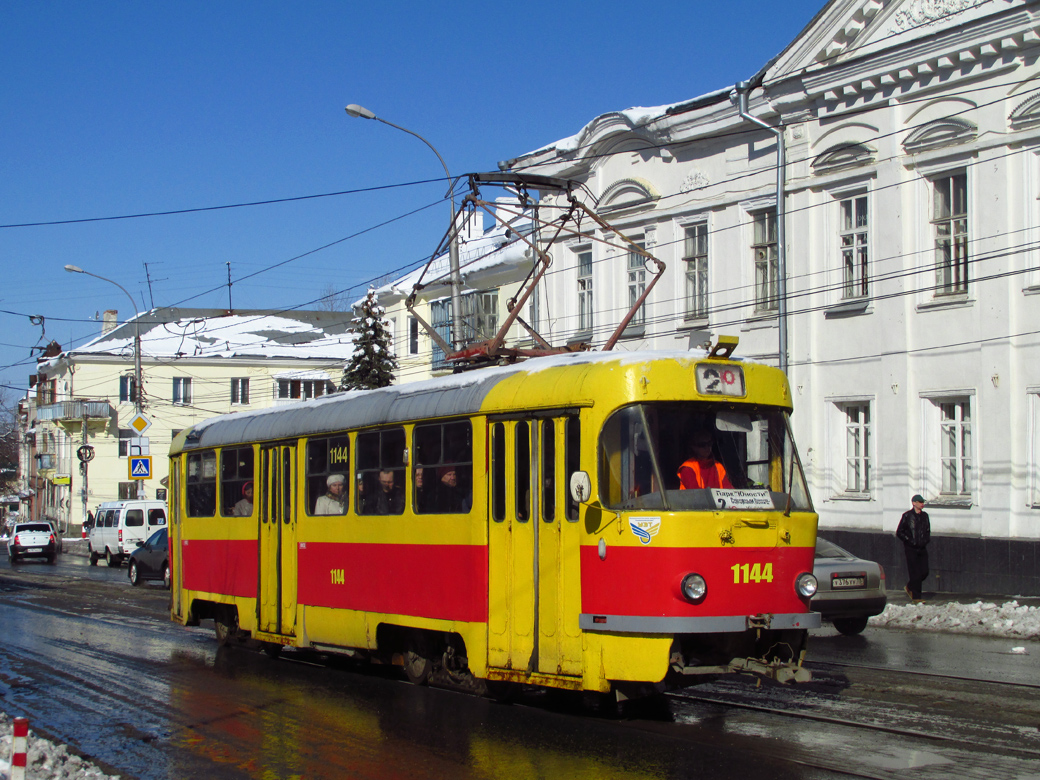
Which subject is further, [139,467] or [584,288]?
[139,467]

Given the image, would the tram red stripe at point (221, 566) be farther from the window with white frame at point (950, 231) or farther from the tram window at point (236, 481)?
the window with white frame at point (950, 231)

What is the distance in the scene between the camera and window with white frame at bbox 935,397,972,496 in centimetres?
2195

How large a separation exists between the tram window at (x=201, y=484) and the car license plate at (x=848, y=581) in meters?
7.78

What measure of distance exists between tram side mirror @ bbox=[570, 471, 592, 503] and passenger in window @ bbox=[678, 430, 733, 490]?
670 millimetres

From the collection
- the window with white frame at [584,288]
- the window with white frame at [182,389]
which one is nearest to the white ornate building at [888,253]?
the window with white frame at [584,288]

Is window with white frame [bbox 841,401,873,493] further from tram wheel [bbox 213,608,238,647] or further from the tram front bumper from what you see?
the tram front bumper

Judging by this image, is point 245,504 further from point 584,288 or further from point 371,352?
point 371,352

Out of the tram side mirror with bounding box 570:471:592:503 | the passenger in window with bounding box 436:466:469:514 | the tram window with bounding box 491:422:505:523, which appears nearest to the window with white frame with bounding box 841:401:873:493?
the passenger in window with bounding box 436:466:469:514

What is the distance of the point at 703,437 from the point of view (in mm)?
9055

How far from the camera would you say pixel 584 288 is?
102 feet

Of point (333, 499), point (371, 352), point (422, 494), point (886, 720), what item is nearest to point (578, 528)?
point (422, 494)

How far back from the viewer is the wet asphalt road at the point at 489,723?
26.0ft

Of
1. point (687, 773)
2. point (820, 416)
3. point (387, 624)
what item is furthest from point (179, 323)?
point (687, 773)

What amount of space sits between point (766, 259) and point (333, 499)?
15707mm
